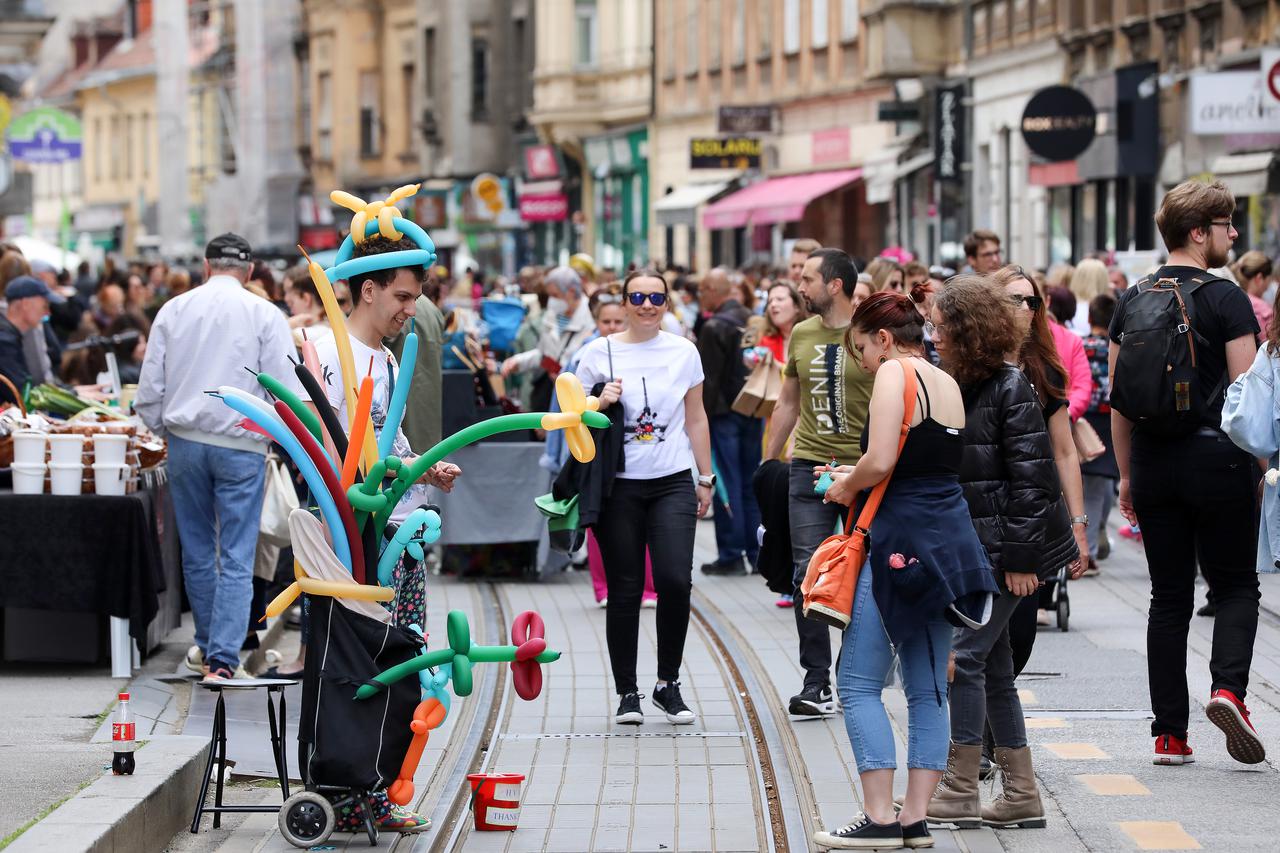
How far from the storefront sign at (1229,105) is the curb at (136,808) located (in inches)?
519

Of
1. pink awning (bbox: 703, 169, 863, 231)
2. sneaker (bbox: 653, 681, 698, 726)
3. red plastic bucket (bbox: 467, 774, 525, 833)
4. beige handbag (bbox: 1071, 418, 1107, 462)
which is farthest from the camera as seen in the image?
pink awning (bbox: 703, 169, 863, 231)

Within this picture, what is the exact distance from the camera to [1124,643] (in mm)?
11250

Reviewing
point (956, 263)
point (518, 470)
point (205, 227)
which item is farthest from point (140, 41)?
point (518, 470)

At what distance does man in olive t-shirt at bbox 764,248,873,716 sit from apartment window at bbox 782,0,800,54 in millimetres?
30786

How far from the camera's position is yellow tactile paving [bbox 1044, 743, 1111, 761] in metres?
8.43

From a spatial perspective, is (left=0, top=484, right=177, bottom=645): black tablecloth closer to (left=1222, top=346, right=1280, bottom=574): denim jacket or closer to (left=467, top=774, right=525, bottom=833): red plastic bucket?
(left=467, top=774, right=525, bottom=833): red plastic bucket

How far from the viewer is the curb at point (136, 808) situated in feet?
20.7

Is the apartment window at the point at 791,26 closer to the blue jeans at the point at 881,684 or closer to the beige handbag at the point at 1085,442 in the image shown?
the beige handbag at the point at 1085,442

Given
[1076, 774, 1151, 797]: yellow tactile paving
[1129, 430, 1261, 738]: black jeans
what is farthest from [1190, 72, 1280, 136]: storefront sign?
[1076, 774, 1151, 797]: yellow tactile paving

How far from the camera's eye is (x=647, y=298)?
30.8 feet

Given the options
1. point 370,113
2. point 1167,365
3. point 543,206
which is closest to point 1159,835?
point 1167,365

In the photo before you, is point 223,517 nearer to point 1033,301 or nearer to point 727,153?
point 1033,301

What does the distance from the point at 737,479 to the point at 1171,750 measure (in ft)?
22.2

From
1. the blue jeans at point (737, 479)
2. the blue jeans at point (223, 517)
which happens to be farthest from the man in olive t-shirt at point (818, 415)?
the blue jeans at point (737, 479)
